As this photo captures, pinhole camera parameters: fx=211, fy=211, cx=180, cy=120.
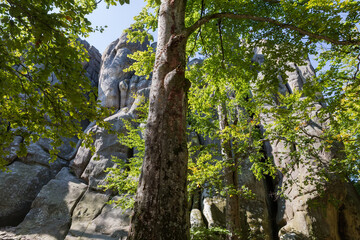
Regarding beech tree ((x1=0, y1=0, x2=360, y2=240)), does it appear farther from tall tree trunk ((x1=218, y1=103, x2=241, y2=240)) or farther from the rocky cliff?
the rocky cliff

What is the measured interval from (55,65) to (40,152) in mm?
16892

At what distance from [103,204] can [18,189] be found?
6155 millimetres

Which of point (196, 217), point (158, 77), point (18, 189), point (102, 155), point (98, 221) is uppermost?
point (102, 155)

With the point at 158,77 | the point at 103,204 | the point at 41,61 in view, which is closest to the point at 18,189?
the point at 103,204

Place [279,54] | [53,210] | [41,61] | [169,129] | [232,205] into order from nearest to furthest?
[169,129] → [41,61] → [279,54] → [232,205] → [53,210]

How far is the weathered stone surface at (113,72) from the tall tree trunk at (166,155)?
67.3 feet

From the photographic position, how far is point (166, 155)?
94.0 inches

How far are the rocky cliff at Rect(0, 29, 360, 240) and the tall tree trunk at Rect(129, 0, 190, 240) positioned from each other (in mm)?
7109

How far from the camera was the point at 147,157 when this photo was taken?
2.45 m

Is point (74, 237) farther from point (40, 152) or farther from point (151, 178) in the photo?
point (151, 178)

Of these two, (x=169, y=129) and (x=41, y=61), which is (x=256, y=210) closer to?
(x=169, y=129)

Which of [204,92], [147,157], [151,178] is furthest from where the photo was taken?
[204,92]

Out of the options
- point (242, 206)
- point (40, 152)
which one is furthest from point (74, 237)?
point (242, 206)

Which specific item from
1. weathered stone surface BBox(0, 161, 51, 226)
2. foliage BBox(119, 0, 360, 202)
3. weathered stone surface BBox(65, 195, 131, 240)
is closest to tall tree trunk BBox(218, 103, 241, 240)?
foliage BBox(119, 0, 360, 202)
